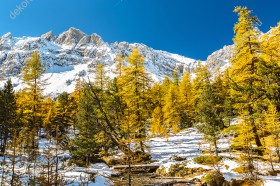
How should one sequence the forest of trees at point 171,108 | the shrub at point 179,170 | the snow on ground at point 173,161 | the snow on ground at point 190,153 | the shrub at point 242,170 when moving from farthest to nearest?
the shrub at point 179,170
the snow on ground at point 190,153
the snow on ground at point 173,161
the shrub at point 242,170
the forest of trees at point 171,108

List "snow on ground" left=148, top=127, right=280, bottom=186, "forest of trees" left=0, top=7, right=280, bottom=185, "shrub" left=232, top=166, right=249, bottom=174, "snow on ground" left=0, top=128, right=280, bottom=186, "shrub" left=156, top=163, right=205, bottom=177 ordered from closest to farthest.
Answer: "forest of trees" left=0, top=7, right=280, bottom=185, "shrub" left=232, top=166, right=249, bottom=174, "snow on ground" left=0, top=128, right=280, bottom=186, "snow on ground" left=148, top=127, right=280, bottom=186, "shrub" left=156, top=163, right=205, bottom=177

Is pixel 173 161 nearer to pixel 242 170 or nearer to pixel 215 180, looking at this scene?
pixel 215 180

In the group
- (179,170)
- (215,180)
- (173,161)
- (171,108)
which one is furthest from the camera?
(171,108)

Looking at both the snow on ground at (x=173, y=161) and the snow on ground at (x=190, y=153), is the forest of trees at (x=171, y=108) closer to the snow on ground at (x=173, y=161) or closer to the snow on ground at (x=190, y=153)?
the snow on ground at (x=173, y=161)

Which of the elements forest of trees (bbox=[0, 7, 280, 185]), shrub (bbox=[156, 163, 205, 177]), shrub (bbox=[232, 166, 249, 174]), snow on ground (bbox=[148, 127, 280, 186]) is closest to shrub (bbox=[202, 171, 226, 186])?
snow on ground (bbox=[148, 127, 280, 186])

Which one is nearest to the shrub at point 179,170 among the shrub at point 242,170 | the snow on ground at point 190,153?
the snow on ground at point 190,153

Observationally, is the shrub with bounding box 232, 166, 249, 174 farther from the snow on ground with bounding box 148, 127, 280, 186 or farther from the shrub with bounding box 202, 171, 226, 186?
the shrub with bounding box 202, 171, 226, 186

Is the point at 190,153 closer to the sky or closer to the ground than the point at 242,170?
closer to the sky

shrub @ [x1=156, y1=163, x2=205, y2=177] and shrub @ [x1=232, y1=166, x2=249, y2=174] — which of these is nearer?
shrub @ [x1=232, y1=166, x2=249, y2=174]

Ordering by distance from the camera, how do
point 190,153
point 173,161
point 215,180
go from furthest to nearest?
point 190,153
point 173,161
point 215,180

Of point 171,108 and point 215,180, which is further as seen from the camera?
point 171,108

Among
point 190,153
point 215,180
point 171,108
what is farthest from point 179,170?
point 171,108

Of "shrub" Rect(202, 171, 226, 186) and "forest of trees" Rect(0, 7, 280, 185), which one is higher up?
"forest of trees" Rect(0, 7, 280, 185)

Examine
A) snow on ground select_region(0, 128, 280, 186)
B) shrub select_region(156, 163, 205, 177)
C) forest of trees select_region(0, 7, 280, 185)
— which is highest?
forest of trees select_region(0, 7, 280, 185)
